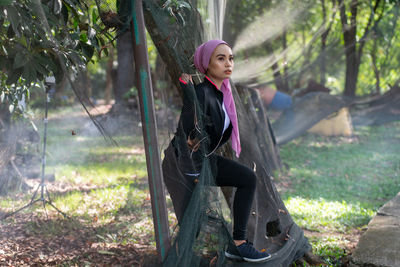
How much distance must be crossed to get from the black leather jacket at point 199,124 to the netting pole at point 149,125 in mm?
161

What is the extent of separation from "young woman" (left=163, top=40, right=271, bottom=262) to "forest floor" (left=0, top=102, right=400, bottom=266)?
0.65ft

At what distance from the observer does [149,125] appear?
2.48 metres

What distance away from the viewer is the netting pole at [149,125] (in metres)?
2.44

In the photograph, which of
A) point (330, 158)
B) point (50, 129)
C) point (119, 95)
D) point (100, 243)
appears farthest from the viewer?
point (119, 95)

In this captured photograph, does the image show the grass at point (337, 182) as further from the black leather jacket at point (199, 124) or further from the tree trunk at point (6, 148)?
the tree trunk at point (6, 148)

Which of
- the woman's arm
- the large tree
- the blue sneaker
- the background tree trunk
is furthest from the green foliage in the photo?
the blue sneaker

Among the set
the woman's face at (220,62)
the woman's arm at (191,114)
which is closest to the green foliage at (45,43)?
the woman's arm at (191,114)

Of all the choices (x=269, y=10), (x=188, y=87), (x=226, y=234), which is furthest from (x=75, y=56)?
(x=269, y=10)

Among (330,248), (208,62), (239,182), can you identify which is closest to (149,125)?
(208,62)

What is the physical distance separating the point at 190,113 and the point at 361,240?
75.7 inches

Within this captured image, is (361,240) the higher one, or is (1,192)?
(1,192)

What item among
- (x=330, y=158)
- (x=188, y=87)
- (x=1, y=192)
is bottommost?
(x=330, y=158)

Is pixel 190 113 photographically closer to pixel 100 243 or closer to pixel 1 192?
pixel 100 243

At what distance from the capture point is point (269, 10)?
610 centimetres
